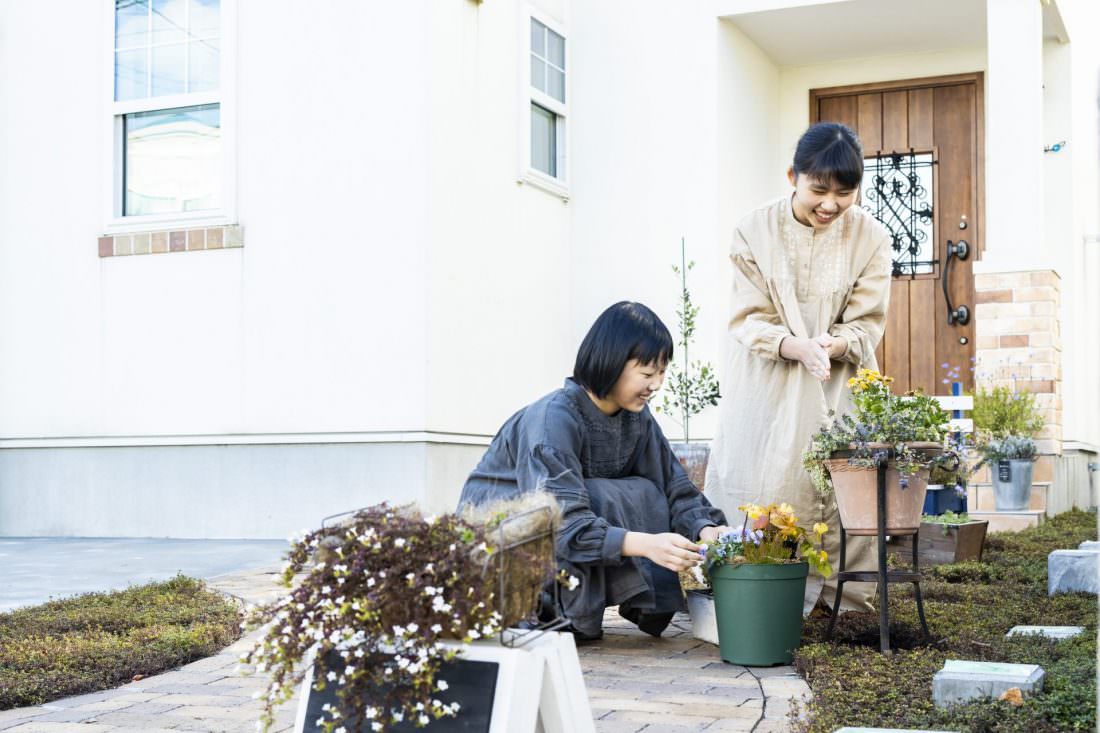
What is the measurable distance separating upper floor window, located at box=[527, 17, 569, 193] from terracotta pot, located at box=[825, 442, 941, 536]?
15.3ft

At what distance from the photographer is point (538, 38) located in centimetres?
809

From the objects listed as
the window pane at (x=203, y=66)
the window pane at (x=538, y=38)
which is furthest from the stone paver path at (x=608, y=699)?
the window pane at (x=538, y=38)

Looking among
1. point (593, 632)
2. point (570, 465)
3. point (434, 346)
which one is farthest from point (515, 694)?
point (434, 346)

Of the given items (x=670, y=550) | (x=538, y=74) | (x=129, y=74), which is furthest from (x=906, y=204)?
(x=670, y=550)

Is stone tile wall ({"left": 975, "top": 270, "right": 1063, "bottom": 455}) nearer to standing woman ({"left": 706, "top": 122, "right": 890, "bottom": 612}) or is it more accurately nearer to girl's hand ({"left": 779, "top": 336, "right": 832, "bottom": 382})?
standing woman ({"left": 706, "top": 122, "right": 890, "bottom": 612})

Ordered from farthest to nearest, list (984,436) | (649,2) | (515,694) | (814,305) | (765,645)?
(649,2) → (984,436) → (814,305) → (765,645) → (515,694)

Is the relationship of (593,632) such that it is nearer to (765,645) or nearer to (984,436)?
(765,645)

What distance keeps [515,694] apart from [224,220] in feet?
18.3

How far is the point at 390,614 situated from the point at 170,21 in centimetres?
612

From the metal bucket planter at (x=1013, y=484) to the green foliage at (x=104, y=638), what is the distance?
4.49 meters

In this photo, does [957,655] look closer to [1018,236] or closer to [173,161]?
[1018,236]

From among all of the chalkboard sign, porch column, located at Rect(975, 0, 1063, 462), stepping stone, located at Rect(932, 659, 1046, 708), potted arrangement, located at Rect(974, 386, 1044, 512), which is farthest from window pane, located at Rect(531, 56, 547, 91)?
the chalkboard sign

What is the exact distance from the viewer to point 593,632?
148 inches

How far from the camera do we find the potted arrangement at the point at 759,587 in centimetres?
341
